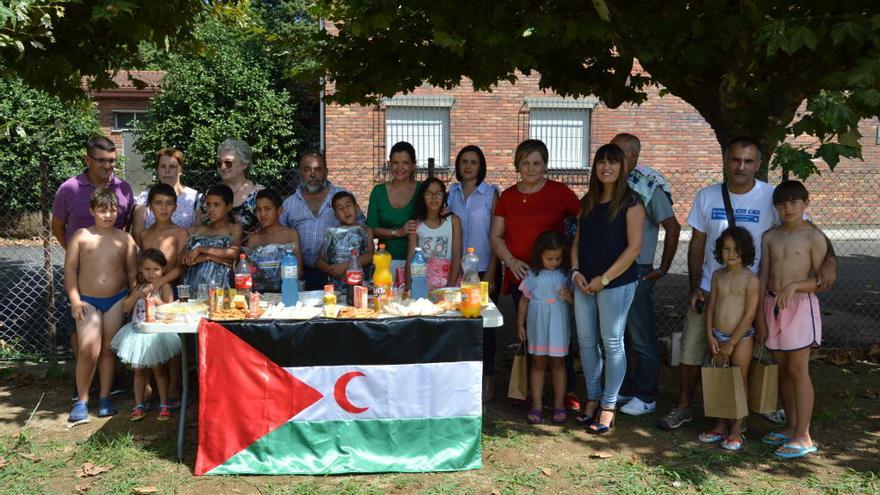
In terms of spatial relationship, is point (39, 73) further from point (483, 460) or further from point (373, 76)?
point (483, 460)

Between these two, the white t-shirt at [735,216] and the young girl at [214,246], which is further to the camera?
the young girl at [214,246]

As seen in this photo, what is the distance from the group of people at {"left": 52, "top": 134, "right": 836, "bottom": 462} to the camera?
4.78 metres

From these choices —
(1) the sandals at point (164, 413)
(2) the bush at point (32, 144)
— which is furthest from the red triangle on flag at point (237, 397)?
(2) the bush at point (32, 144)

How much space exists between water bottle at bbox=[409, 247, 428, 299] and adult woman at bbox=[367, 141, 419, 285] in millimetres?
691

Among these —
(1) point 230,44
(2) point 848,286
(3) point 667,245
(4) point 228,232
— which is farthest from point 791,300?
(1) point 230,44

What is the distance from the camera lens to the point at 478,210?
5.65 m

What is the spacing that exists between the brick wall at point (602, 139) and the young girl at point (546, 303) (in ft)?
39.0

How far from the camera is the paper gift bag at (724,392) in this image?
15.8ft

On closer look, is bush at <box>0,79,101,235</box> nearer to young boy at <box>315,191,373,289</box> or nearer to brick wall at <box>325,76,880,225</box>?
brick wall at <box>325,76,880,225</box>

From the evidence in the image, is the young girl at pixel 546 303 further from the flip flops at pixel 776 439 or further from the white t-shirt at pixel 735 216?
the flip flops at pixel 776 439

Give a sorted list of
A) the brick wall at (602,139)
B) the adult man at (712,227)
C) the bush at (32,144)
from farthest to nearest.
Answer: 1. the brick wall at (602,139)
2. the bush at (32,144)
3. the adult man at (712,227)

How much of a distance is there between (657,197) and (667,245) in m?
0.41

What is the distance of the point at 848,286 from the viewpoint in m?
11.4

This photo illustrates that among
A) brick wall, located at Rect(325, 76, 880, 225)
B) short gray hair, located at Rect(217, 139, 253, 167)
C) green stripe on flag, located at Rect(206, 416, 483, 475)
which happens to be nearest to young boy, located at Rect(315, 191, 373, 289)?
short gray hair, located at Rect(217, 139, 253, 167)
